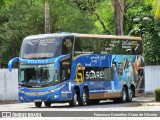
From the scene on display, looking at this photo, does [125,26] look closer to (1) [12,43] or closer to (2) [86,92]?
(1) [12,43]

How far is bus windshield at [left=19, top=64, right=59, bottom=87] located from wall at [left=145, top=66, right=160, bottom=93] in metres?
17.6

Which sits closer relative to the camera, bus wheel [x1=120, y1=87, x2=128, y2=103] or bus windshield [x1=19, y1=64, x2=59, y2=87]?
bus windshield [x1=19, y1=64, x2=59, y2=87]

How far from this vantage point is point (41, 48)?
30922mm

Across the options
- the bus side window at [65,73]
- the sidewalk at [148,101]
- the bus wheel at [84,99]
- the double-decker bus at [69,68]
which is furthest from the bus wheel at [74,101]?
the sidewalk at [148,101]

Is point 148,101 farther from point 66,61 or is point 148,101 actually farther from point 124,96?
point 66,61

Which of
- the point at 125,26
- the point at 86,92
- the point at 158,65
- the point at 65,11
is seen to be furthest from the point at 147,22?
the point at 86,92

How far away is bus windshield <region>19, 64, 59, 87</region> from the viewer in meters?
30.6

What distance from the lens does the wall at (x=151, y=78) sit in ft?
155

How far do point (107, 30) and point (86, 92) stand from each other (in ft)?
85.7

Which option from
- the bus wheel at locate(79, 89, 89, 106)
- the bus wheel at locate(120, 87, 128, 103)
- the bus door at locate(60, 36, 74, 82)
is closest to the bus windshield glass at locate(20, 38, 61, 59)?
the bus door at locate(60, 36, 74, 82)

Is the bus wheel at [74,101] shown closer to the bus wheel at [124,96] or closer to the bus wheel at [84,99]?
the bus wheel at [84,99]

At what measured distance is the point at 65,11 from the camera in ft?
158

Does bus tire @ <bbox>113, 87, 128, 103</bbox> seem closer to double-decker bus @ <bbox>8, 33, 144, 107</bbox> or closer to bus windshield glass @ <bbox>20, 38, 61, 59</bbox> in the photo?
double-decker bus @ <bbox>8, 33, 144, 107</bbox>

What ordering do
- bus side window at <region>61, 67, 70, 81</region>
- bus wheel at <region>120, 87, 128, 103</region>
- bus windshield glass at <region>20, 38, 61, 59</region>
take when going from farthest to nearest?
1. bus wheel at <region>120, 87, 128, 103</region>
2. bus side window at <region>61, 67, 70, 81</region>
3. bus windshield glass at <region>20, 38, 61, 59</region>
